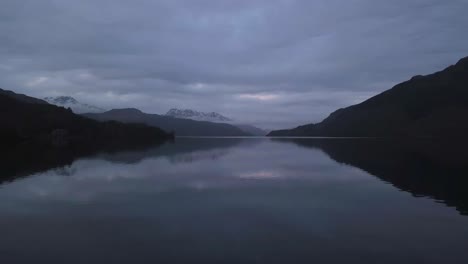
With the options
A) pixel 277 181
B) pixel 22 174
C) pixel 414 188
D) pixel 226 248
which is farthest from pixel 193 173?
pixel 226 248

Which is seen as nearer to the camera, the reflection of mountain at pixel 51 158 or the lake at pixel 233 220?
the lake at pixel 233 220

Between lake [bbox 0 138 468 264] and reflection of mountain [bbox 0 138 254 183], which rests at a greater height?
reflection of mountain [bbox 0 138 254 183]

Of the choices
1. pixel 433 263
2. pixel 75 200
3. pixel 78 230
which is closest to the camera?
pixel 433 263

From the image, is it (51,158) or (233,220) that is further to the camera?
(51,158)

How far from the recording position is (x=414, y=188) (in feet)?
127

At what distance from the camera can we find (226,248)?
60.3 feet

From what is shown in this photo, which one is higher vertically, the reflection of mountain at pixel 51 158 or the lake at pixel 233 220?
the reflection of mountain at pixel 51 158

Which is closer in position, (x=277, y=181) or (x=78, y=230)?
(x=78, y=230)

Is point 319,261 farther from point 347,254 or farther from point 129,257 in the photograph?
point 129,257

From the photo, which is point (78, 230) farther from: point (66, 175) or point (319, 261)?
point (66, 175)

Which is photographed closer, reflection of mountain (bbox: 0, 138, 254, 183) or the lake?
the lake

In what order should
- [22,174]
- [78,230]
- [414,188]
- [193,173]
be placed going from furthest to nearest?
[193,173] < [22,174] < [414,188] < [78,230]

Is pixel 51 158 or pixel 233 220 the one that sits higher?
pixel 51 158

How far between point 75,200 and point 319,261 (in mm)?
22173
